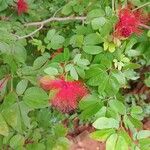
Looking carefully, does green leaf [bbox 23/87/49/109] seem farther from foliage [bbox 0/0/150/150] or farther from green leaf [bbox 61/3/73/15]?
green leaf [bbox 61/3/73/15]

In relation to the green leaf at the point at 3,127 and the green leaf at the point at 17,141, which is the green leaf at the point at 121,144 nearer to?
the green leaf at the point at 3,127

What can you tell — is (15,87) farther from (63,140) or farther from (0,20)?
(0,20)

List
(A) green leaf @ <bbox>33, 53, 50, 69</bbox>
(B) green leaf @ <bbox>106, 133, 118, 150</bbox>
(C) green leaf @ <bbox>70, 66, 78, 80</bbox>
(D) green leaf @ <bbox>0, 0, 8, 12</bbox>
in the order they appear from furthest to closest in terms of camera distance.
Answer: (D) green leaf @ <bbox>0, 0, 8, 12</bbox> → (A) green leaf @ <bbox>33, 53, 50, 69</bbox> → (C) green leaf @ <bbox>70, 66, 78, 80</bbox> → (B) green leaf @ <bbox>106, 133, 118, 150</bbox>

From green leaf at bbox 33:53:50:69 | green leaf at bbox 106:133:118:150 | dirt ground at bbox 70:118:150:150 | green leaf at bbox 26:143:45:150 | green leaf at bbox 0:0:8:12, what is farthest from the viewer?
dirt ground at bbox 70:118:150:150

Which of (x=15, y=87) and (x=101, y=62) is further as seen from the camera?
(x=15, y=87)

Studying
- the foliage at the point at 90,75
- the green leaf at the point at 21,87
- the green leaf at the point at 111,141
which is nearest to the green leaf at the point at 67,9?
the foliage at the point at 90,75

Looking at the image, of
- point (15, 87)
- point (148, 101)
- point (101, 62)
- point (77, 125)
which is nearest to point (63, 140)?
point (15, 87)

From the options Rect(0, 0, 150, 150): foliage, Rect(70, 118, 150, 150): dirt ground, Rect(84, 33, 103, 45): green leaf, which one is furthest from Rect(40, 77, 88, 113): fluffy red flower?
Rect(70, 118, 150, 150): dirt ground
